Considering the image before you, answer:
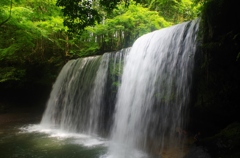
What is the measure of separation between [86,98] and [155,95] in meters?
4.65

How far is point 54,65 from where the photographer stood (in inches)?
595

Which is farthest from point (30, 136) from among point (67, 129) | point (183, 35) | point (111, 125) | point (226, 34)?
point (226, 34)

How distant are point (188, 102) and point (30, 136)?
6.87 metres

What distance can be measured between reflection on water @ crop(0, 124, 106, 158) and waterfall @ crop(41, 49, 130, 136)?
954 mm

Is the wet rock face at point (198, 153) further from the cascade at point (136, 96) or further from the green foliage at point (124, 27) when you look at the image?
the green foliage at point (124, 27)

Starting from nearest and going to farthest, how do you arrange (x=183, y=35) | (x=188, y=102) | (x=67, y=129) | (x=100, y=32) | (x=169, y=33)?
1. (x=188, y=102)
2. (x=183, y=35)
3. (x=169, y=33)
4. (x=67, y=129)
5. (x=100, y=32)

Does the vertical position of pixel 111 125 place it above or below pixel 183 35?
below

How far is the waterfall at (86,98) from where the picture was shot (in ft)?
31.5

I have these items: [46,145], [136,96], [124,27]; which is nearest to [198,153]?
[136,96]

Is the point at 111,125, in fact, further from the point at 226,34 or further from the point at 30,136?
the point at 226,34

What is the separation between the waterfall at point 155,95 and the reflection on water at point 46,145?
81 cm

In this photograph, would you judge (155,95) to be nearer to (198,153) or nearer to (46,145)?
(198,153)

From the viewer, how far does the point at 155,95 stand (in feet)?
22.9

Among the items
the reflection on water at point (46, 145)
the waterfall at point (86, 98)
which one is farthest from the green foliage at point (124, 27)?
the reflection on water at point (46, 145)
